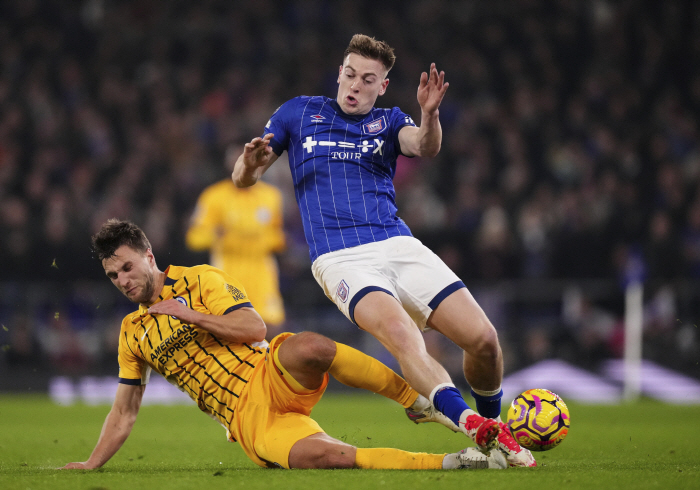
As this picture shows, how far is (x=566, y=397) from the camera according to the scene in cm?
1089

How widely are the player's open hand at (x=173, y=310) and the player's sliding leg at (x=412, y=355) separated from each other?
2.73ft

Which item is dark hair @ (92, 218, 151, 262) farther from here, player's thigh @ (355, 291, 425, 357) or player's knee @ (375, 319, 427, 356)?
player's knee @ (375, 319, 427, 356)

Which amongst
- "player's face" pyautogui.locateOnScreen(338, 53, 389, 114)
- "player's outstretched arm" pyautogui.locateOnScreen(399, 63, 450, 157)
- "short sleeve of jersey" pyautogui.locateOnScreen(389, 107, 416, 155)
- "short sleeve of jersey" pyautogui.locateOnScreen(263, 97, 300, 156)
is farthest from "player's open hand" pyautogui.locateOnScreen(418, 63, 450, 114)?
"short sleeve of jersey" pyautogui.locateOnScreen(263, 97, 300, 156)

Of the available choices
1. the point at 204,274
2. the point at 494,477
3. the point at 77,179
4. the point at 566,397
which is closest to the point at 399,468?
the point at 494,477

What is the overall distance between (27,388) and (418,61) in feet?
29.5

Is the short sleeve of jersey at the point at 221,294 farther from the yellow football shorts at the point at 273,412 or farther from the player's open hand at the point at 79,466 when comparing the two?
the player's open hand at the point at 79,466

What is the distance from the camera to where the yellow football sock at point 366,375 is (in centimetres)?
392

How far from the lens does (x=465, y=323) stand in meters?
4.21

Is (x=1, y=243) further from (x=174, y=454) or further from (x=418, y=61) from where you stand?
(x=418, y=61)

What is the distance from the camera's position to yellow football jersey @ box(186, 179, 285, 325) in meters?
8.72

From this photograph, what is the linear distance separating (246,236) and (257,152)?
14.4ft

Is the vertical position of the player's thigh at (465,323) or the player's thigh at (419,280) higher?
the player's thigh at (419,280)

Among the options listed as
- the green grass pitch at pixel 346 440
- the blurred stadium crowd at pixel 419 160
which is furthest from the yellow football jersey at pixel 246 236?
the blurred stadium crowd at pixel 419 160

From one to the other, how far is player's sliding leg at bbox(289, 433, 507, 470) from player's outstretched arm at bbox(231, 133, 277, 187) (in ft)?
4.84
